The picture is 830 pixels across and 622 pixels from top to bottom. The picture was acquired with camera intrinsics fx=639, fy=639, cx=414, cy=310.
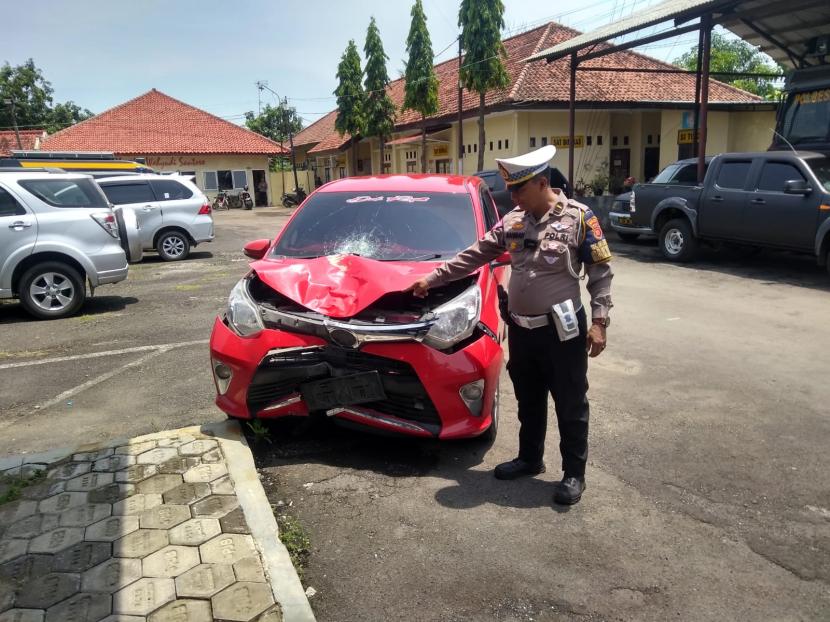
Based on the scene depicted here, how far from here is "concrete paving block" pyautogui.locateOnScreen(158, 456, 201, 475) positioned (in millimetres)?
3562

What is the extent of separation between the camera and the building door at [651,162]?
988 inches

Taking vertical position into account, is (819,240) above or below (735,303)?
above

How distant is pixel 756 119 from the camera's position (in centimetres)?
2561

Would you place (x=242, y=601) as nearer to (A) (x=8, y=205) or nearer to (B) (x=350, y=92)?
(A) (x=8, y=205)

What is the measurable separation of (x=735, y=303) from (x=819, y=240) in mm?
2033

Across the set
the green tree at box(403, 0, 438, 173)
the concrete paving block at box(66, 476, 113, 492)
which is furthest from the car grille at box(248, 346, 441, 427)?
the green tree at box(403, 0, 438, 173)

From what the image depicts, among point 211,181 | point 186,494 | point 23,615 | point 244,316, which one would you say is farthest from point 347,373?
point 211,181

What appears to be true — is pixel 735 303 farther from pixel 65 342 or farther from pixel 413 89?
pixel 413 89

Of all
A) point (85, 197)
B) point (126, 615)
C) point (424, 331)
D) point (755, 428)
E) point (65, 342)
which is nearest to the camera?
point (126, 615)

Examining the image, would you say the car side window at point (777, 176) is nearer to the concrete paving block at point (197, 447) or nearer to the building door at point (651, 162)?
the concrete paving block at point (197, 447)

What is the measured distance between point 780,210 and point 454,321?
8172 mm

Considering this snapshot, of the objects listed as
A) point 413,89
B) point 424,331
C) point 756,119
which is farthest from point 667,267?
point 756,119

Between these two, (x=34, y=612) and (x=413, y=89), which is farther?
(x=413, y=89)

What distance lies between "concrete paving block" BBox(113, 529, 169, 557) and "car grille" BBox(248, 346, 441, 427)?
1.04 meters
